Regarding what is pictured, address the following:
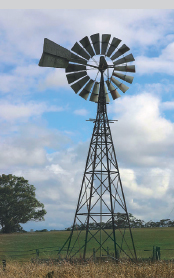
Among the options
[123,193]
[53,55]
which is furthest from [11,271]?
[53,55]

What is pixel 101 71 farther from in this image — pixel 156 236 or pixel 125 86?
pixel 156 236

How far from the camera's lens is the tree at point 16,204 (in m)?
54.4

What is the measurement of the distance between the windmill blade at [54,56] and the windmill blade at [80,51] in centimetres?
76

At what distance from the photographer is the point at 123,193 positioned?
21.5 m

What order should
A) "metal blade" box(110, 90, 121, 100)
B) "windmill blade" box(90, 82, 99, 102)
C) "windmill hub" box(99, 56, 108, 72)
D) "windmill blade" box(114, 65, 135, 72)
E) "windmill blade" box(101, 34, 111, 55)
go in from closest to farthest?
1. "windmill blade" box(101, 34, 111, 55)
2. "windmill hub" box(99, 56, 108, 72)
3. "windmill blade" box(114, 65, 135, 72)
4. "windmill blade" box(90, 82, 99, 102)
5. "metal blade" box(110, 90, 121, 100)

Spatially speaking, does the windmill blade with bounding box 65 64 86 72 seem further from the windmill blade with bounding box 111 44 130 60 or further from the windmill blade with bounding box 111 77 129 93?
the windmill blade with bounding box 111 77 129 93

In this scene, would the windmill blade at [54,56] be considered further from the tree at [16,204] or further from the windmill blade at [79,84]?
the tree at [16,204]

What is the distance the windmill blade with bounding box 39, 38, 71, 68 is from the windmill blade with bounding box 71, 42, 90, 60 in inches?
30.1

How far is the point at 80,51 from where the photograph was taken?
2195cm

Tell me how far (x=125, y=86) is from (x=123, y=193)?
7.21 metres

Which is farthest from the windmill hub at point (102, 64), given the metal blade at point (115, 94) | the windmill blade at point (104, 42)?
the metal blade at point (115, 94)

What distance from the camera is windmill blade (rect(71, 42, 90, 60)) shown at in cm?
2178

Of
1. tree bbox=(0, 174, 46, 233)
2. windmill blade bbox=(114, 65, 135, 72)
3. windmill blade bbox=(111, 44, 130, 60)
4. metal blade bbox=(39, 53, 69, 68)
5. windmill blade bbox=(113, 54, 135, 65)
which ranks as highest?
windmill blade bbox=(111, 44, 130, 60)

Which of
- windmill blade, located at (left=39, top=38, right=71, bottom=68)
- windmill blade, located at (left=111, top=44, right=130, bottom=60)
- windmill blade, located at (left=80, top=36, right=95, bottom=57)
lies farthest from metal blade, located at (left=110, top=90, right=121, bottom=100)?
windmill blade, located at (left=39, top=38, right=71, bottom=68)
